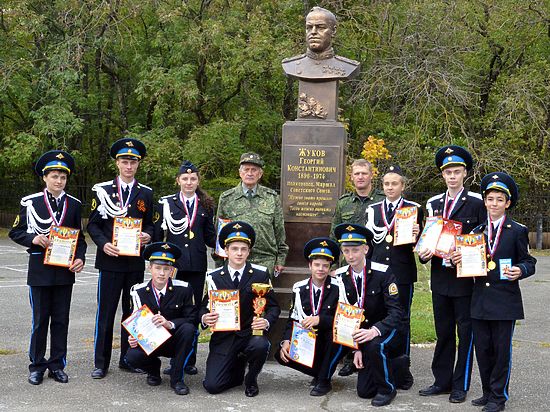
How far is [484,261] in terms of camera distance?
5.68 m

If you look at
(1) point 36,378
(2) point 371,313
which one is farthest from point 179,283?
(2) point 371,313

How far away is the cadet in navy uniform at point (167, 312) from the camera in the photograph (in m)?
6.27

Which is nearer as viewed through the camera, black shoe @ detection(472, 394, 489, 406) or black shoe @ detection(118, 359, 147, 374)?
black shoe @ detection(472, 394, 489, 406)

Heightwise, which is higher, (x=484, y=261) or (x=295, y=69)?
(x=295, y=69)

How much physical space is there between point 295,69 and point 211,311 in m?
2.92

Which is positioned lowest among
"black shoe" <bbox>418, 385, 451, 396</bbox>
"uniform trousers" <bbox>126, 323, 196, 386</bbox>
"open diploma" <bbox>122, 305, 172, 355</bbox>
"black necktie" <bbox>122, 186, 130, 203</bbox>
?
"black shoe" <bbox>418, 385, 451, 396</bbox>

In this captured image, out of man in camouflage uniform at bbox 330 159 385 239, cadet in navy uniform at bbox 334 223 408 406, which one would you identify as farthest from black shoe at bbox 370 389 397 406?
man in camouflage uniform at bbox 330 159 385 239

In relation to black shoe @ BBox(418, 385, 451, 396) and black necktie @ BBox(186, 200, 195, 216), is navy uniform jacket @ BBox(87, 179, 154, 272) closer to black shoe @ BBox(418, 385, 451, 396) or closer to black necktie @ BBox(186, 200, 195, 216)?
black necktie @ BBox(186, 200, 195, 216)

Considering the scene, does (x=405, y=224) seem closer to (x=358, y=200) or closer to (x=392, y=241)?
(x=392, y=241)

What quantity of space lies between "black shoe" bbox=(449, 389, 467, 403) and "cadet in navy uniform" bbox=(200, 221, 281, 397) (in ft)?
5.12

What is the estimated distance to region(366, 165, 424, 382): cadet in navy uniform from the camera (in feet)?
21.7

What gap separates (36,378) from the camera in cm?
634

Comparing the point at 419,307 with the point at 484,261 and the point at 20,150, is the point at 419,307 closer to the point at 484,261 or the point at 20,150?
the point at 484,261

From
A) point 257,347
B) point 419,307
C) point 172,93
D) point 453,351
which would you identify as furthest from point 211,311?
point 172,93
